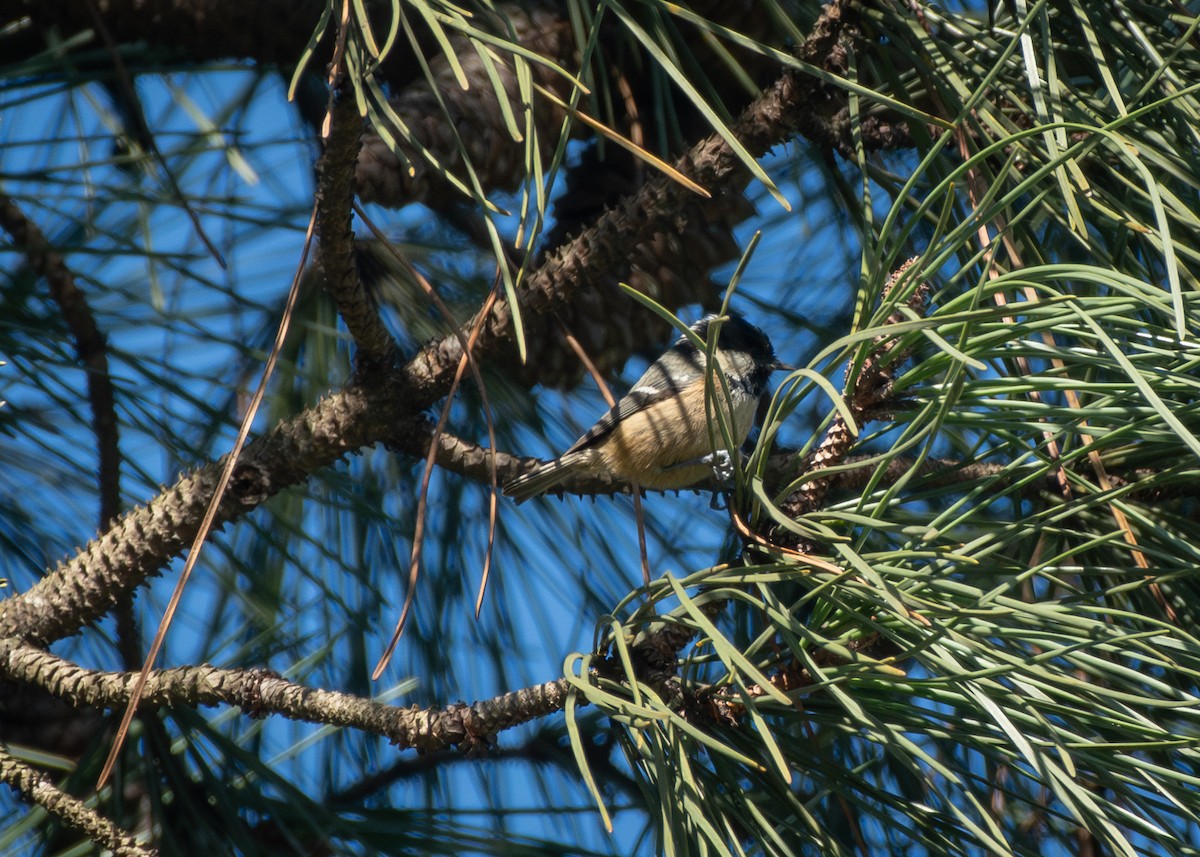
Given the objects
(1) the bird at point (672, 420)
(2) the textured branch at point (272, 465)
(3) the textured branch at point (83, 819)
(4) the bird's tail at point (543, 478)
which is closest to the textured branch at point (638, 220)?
(2) the textured branch at point (272, 465)

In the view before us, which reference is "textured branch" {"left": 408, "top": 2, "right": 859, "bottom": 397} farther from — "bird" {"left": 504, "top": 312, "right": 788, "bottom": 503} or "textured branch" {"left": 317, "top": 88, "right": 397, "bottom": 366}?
"bird" {"left": 504, "top": 312, "right": 788, "bottom": 503}

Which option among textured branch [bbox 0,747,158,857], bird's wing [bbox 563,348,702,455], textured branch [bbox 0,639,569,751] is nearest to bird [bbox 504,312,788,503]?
bird's wing [bbox 563,348,702,455]

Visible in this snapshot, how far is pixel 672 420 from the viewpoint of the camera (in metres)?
2.73

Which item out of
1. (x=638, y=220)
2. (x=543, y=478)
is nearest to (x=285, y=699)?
(x=638, y=220)

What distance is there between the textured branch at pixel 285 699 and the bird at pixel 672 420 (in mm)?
1079

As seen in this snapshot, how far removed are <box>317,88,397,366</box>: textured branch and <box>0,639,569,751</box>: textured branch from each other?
18.2 inches

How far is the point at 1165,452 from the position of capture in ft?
4.84

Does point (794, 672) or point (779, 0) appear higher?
point (779, 0)

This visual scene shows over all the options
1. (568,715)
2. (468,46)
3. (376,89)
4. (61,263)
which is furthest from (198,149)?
(568,715)

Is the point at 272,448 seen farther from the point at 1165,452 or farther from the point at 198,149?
the point at 1165,452

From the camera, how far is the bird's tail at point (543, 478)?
6.68 ft

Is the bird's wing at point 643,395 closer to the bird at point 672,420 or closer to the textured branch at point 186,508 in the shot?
the bird at point 672,420

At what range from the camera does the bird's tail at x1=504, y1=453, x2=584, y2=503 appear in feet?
6.68

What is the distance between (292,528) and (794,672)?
3.53 feet
